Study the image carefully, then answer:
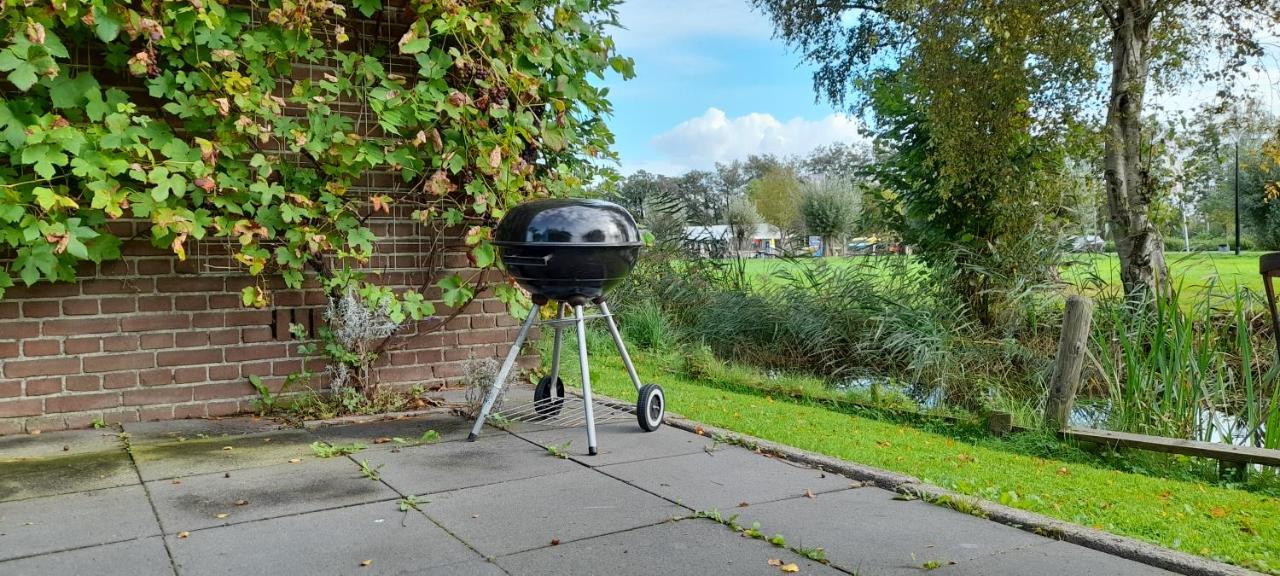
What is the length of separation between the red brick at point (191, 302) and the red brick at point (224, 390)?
478mm

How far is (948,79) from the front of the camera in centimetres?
924

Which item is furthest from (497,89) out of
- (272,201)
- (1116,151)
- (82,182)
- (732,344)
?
(1116,151)

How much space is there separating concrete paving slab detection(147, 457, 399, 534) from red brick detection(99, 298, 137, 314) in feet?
5.38

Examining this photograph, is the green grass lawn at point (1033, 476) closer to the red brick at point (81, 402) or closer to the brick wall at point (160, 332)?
the brick wall at point (160, 332)

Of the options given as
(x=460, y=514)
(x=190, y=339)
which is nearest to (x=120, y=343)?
(x=190, y=339)

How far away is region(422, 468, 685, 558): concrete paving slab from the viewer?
10.8 ft

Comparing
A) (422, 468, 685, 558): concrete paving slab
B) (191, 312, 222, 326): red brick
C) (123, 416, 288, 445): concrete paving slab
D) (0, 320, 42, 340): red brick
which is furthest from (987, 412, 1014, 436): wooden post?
(0, 320, 42, 340): red brick

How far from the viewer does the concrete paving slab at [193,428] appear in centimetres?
489

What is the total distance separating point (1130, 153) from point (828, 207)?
2018 centimetres

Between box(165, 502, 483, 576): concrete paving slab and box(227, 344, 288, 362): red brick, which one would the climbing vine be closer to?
box(227, 344, 288, 362): red brick

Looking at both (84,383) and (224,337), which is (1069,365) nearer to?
(224,337)

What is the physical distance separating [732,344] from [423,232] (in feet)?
14.8

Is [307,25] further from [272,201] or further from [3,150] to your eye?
[3,150]

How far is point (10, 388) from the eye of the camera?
4.95m
